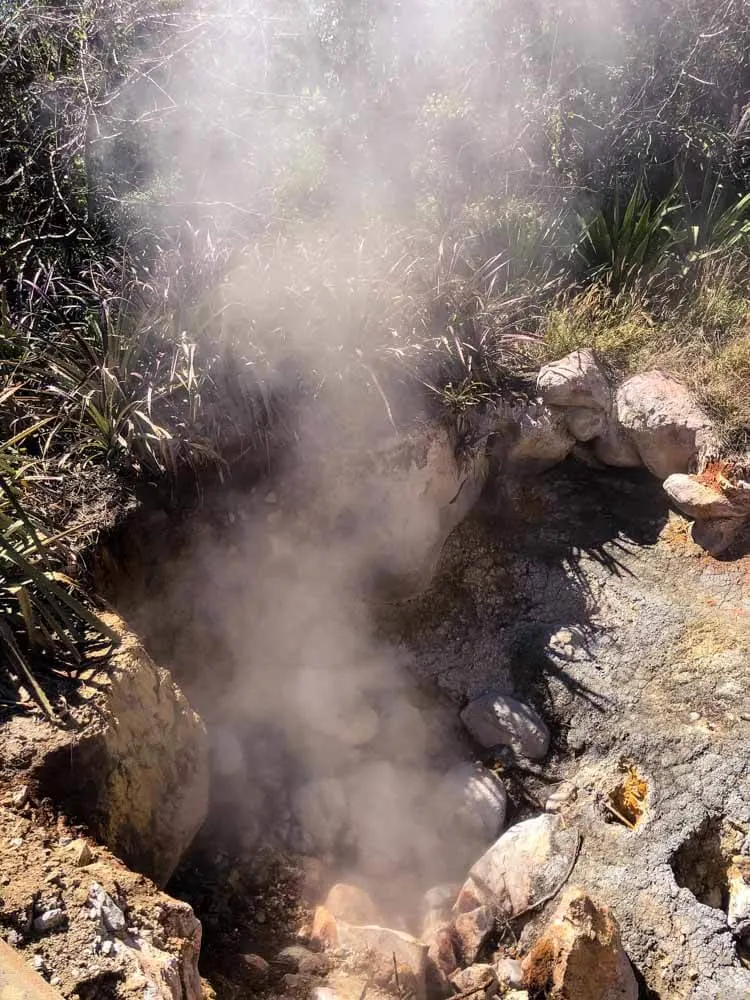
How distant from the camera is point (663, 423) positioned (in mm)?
3648

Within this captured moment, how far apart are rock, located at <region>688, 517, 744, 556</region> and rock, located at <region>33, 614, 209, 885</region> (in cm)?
254

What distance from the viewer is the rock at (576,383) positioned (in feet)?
12.2

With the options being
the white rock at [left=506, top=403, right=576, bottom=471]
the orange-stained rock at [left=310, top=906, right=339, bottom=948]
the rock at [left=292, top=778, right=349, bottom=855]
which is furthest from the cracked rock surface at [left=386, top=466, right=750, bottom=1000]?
the orange-stained rock at [left=310, top=906, right=339, bottom=948]

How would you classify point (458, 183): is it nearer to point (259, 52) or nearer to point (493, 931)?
point (259, 52)

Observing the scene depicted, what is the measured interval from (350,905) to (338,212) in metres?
3.40

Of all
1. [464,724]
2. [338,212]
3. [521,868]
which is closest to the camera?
[521,868]

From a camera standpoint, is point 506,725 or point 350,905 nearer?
point 350,905

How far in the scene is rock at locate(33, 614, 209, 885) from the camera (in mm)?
1991

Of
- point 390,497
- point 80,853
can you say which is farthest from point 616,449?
point 80,853

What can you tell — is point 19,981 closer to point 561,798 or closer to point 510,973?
point 510,973

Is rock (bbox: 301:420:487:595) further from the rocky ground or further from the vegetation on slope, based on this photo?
the vegetation on slope

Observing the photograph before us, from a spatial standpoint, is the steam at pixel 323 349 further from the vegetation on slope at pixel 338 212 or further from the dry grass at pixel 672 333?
the dry grass at pixel 672 333

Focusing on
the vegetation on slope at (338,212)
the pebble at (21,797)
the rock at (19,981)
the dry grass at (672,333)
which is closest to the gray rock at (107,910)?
the rock at (19,981)

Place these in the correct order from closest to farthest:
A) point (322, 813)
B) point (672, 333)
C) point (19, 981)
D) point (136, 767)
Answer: point (19, 981), point (136, 767), point (322, 813), point (672, 333)
